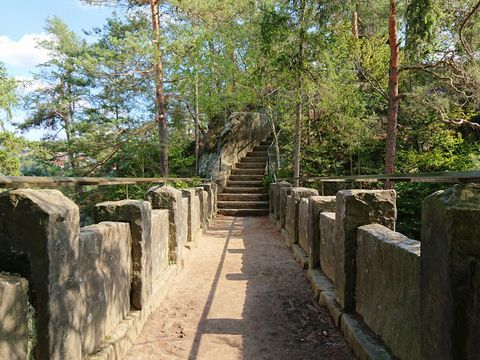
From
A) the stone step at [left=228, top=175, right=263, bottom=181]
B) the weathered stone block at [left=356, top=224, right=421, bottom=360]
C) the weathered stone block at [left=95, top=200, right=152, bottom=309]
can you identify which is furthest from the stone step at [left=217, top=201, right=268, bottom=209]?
the weathered stone block at [left=356, top=224, right=421, bottom=360]

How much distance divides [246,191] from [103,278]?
11455 mm

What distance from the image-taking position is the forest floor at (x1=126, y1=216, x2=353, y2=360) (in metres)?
3.16

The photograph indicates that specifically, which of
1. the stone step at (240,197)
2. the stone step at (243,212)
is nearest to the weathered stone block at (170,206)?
the stone step at (243,212)

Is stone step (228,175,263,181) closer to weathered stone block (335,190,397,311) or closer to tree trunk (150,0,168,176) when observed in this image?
tree trunk (150,0,168,176)

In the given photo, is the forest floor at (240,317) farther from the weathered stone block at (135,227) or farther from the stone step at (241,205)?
the stone step at (241,205)

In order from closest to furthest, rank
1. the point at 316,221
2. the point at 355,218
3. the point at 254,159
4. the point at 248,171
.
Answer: the point at 355,218, the point at 316,221, the point at 248,171, the point at 254,159

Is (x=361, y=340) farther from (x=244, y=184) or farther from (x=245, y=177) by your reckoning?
(x=245, y=177)

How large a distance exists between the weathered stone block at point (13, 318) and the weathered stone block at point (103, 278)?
687mm

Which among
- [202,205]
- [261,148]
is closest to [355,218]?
[202,205]

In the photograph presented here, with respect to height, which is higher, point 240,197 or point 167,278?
point 240,197

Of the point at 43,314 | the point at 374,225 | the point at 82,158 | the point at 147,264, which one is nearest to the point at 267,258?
the point at 147,264

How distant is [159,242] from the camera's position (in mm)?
4582

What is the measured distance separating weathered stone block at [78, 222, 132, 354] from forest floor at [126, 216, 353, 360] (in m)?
0.43

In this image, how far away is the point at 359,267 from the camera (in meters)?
3.12
